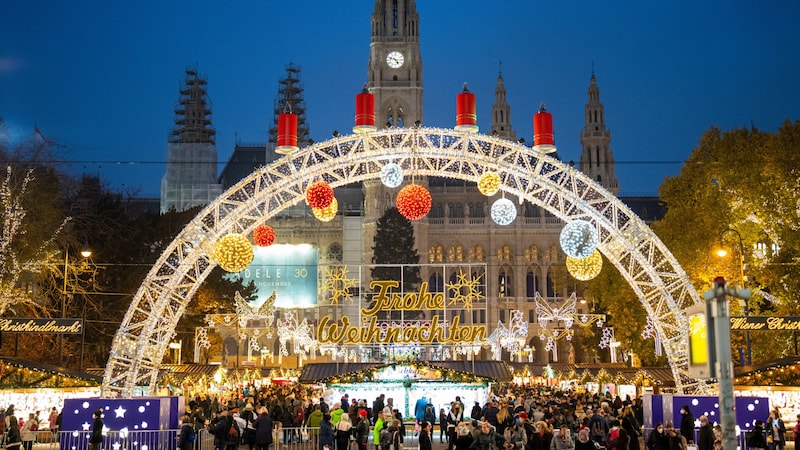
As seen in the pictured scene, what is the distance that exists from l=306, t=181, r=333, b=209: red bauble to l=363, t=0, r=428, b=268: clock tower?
2154 inches

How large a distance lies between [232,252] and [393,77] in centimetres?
6040

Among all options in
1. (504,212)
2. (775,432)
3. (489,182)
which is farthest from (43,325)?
(775,432)

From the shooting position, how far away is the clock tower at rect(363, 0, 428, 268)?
2953 inches

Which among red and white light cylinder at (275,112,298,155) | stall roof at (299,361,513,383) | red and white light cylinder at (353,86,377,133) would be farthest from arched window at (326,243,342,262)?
red and white light cylinder at (275,112,298,155)

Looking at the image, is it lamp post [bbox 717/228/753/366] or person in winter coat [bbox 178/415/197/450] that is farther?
lamp post [bbox 717/228/753/366]

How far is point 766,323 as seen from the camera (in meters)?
21.8

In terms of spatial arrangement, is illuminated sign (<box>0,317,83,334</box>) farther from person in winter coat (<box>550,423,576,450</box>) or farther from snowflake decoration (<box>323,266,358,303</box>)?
person in winter coat (<box>550,423,576,450</box>)

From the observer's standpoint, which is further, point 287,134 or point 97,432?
point 287,134

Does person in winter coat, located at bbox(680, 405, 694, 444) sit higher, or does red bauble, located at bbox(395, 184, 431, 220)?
red bauble, located at bbox(395, 184, 431, 220)

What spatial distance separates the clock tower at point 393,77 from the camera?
75.0 meters

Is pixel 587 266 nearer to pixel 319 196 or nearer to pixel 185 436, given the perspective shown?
pixel 319 196

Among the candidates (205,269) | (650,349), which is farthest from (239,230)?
(650,349)

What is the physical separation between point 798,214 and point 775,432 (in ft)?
34.0

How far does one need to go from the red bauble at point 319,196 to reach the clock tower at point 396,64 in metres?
57.5
